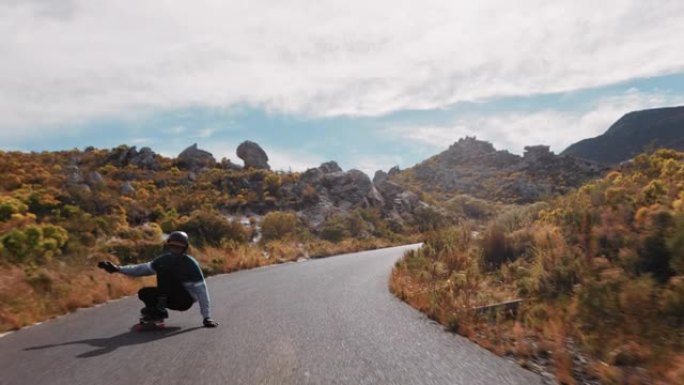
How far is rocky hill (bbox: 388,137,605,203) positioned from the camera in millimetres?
88562

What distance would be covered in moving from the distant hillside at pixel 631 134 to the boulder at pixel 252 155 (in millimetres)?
56536

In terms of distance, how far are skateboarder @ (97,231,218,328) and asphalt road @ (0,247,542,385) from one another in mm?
362

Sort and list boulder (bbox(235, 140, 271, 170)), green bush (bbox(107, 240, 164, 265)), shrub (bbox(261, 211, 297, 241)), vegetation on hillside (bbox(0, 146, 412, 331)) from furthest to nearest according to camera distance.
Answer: boulder (bbox(235, 140, 271, 170))
shrub (bbox(261, 211, 297, 241))
green bush (bbox(107, 240, 164, 265))
vegetation on hillside (bbox(0, 146, 412, 331))

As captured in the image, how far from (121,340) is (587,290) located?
6.44 metres

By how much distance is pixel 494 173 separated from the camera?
4424 inches

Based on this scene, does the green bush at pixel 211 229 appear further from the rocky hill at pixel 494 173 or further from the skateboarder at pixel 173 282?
the rocky hill at pixel 494 173

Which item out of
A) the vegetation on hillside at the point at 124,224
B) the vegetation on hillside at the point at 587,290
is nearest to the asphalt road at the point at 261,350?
the vegetation on hillside at the point at 587,290

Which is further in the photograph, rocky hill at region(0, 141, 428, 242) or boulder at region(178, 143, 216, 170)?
boulder at region(178, 143, 216, 170)

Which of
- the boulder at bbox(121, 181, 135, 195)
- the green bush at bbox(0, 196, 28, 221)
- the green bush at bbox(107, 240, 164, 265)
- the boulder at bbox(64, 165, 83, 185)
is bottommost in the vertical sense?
the green bush at bbox(107, 240, 164, 265)

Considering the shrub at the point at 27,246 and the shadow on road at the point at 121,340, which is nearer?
the shadow on road at the point at 121,340

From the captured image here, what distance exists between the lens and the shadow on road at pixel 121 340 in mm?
7035

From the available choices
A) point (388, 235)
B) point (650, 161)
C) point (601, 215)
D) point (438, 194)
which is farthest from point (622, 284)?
point (438, 194)

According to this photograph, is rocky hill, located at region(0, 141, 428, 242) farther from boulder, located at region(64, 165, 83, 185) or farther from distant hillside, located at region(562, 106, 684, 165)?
distant hillside, located at region(562, 106, 684, 165)

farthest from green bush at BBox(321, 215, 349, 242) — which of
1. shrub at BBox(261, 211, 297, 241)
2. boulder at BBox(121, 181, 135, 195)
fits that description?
boulder at BBox(121, 181, 135, 195)
